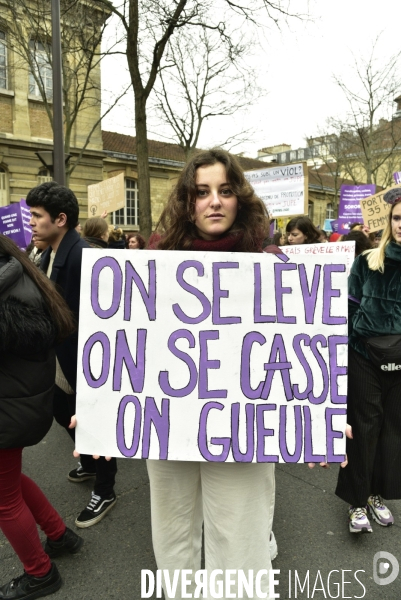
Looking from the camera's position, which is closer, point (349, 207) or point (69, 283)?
point (69, 283)

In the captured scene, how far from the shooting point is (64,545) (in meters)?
2.28

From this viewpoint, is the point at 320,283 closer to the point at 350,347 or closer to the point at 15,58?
the point at 350,347

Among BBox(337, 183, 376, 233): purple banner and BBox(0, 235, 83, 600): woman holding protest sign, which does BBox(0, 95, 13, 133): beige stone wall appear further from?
BBox(0, 235, 83, 600): woman holding protest sign

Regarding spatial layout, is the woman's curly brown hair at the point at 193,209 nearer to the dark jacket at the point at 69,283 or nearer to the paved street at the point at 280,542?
the dark jacket at the point at 69,283

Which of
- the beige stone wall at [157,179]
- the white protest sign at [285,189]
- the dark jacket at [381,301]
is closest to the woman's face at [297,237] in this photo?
the white protest sign at [285,189]

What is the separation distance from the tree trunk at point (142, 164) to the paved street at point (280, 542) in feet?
24.5

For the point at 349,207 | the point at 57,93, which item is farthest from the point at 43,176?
the point at 349,207

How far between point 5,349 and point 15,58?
1698 centimetres

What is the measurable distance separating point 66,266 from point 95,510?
141 cm

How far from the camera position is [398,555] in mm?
2314

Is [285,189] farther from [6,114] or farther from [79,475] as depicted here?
[6,114]

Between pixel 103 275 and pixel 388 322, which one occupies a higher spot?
pixel 103 275

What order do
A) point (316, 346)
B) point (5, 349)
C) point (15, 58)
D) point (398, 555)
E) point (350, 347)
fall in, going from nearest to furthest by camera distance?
point (316, 346), point (5, 349), point (398, 555), point (350, 347), point (15, 58)

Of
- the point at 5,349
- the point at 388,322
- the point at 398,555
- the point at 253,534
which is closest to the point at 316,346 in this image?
the point at 253,534
